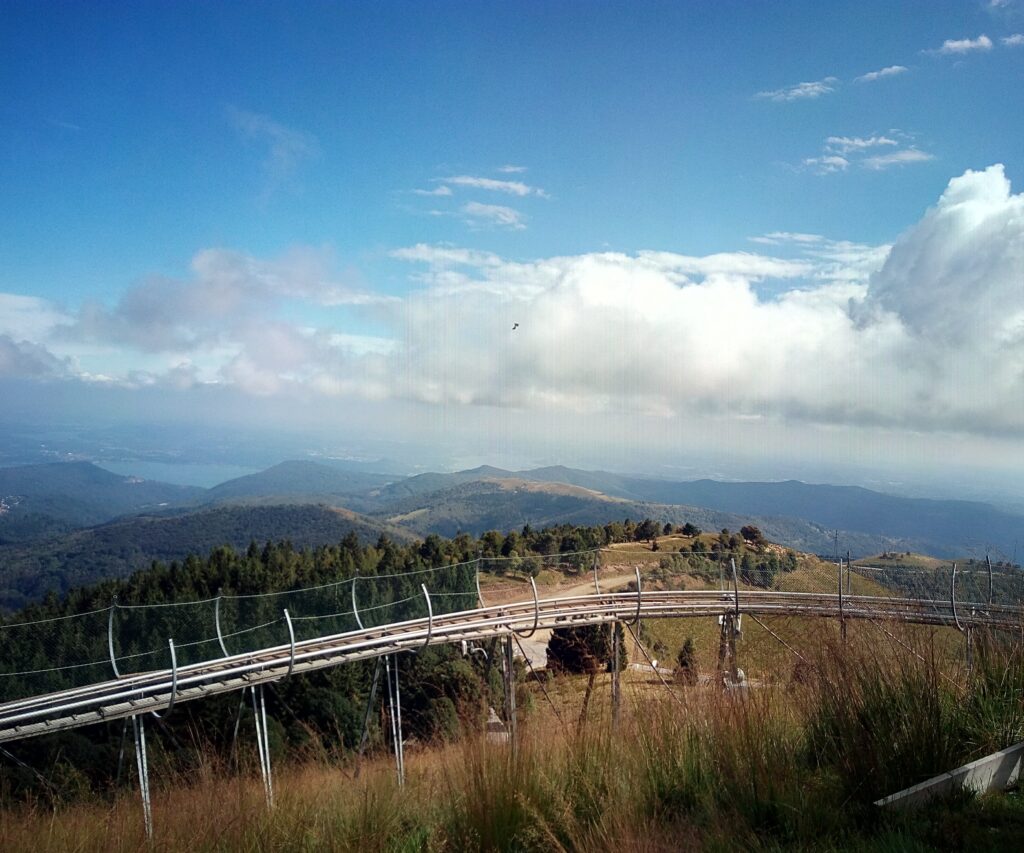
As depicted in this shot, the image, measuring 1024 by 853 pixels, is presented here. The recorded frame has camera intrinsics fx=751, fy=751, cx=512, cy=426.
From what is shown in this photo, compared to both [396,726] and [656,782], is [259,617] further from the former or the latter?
[656,782]

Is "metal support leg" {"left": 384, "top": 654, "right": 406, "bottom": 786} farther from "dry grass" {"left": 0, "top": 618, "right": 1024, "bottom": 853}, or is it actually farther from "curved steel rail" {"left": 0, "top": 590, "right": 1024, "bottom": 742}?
"curved steel rail" {"left": 0, "top": 590, "right": 1024, "bottom": 742}

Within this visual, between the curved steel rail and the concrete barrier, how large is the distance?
1693 millimetres

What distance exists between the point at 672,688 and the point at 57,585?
173 meters

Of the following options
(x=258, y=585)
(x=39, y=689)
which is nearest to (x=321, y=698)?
(x=39, y=689)

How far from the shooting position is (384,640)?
15531 millimetres

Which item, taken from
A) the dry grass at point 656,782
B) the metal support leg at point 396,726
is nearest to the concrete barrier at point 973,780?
the dry grass at point 656,782

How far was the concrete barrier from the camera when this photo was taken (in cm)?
439

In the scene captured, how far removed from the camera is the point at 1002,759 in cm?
481

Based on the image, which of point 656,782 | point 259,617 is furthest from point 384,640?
point 656,782

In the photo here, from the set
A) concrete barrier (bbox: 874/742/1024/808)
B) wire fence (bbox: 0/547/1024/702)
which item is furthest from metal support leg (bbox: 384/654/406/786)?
concrete barrier (bbox: 874/742/1024/808)

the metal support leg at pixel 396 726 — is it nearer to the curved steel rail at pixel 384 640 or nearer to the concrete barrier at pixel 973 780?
the curved steel rail at pixel 384 640

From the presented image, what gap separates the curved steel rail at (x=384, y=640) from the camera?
38.4 ft

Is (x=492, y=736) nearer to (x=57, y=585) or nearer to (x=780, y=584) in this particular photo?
(x=780, y=584)

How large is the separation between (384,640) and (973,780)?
1243 centimetres
